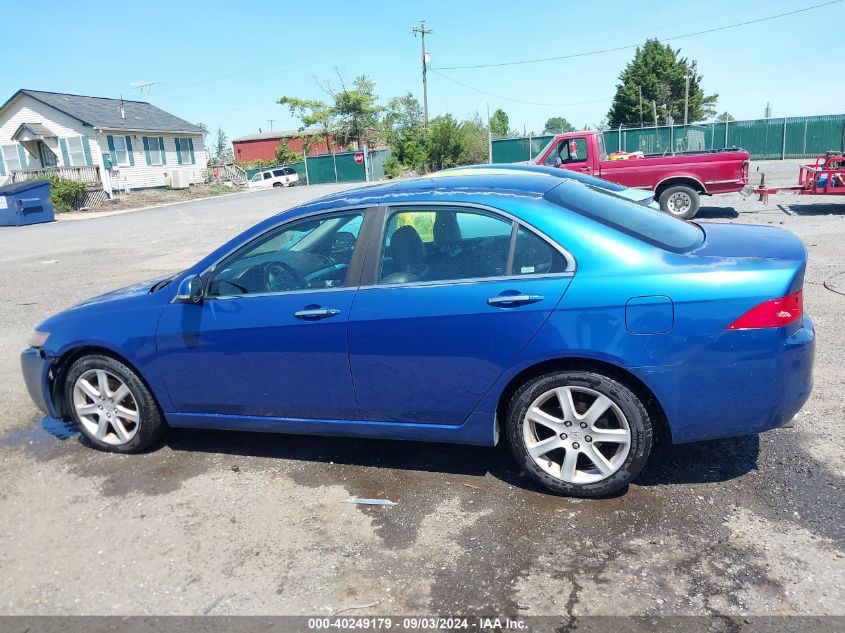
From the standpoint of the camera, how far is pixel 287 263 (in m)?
4.27

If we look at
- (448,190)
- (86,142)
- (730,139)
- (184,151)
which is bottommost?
(448,190)

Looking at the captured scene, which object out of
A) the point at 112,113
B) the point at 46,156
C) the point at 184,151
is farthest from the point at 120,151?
the point at 184,151

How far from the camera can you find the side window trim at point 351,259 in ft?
12.6

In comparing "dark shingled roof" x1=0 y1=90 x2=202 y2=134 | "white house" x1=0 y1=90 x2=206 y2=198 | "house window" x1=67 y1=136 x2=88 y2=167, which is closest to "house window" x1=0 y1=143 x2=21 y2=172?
"white house" x1=0 y1=90 x2=206 y2=198

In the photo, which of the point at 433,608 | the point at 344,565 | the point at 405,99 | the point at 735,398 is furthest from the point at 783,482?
the point at 405,99

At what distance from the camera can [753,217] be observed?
48.0 feet

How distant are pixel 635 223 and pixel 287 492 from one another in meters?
2.49

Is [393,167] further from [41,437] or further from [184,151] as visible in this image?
[41,437]

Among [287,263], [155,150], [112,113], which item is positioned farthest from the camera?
[155,150]

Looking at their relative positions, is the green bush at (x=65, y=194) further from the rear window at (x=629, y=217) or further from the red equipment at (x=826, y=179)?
the rear window at (x=629, y=217)

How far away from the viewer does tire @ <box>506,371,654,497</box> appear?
344cm

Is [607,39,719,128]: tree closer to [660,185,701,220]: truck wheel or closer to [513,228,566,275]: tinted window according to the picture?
[660,185,701,220]: truck wheel

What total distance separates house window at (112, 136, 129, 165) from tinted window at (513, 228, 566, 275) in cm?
4027

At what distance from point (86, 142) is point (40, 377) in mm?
38170
